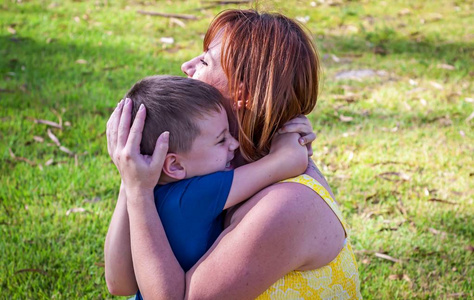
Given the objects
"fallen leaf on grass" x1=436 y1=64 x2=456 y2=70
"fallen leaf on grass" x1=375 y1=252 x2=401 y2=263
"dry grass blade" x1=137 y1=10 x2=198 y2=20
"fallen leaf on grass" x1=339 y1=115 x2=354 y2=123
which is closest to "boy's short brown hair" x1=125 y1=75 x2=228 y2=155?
→ "fallen leaf on grass" x1=375 y1=252 x2=401 y2=263

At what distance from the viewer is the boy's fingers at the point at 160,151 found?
190 centimetres

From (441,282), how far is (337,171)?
1.43m

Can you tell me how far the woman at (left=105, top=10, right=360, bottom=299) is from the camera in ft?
6.09

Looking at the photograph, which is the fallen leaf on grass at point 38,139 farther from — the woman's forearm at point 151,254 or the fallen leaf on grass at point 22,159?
the woman's forearm at point 151,254

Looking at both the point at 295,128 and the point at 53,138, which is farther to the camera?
the point at 53,138

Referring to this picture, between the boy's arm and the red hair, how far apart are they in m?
0.14

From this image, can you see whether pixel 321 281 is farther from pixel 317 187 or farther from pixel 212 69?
pixel 212 69

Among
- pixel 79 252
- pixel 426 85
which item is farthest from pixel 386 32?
pixel 79 252

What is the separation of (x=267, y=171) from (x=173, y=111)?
0.38 metres

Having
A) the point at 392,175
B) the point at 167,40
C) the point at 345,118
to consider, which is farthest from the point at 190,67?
the point at 167,40

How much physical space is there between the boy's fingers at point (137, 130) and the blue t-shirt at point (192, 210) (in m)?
0.21

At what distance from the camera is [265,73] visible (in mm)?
2121

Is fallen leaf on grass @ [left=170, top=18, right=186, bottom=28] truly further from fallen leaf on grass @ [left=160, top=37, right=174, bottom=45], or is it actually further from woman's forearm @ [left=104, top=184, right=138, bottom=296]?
woman's forearm @ [left=104, top=184, right=138, bottom=296]

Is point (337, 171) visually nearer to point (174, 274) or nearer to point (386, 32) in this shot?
point (174, 274)
